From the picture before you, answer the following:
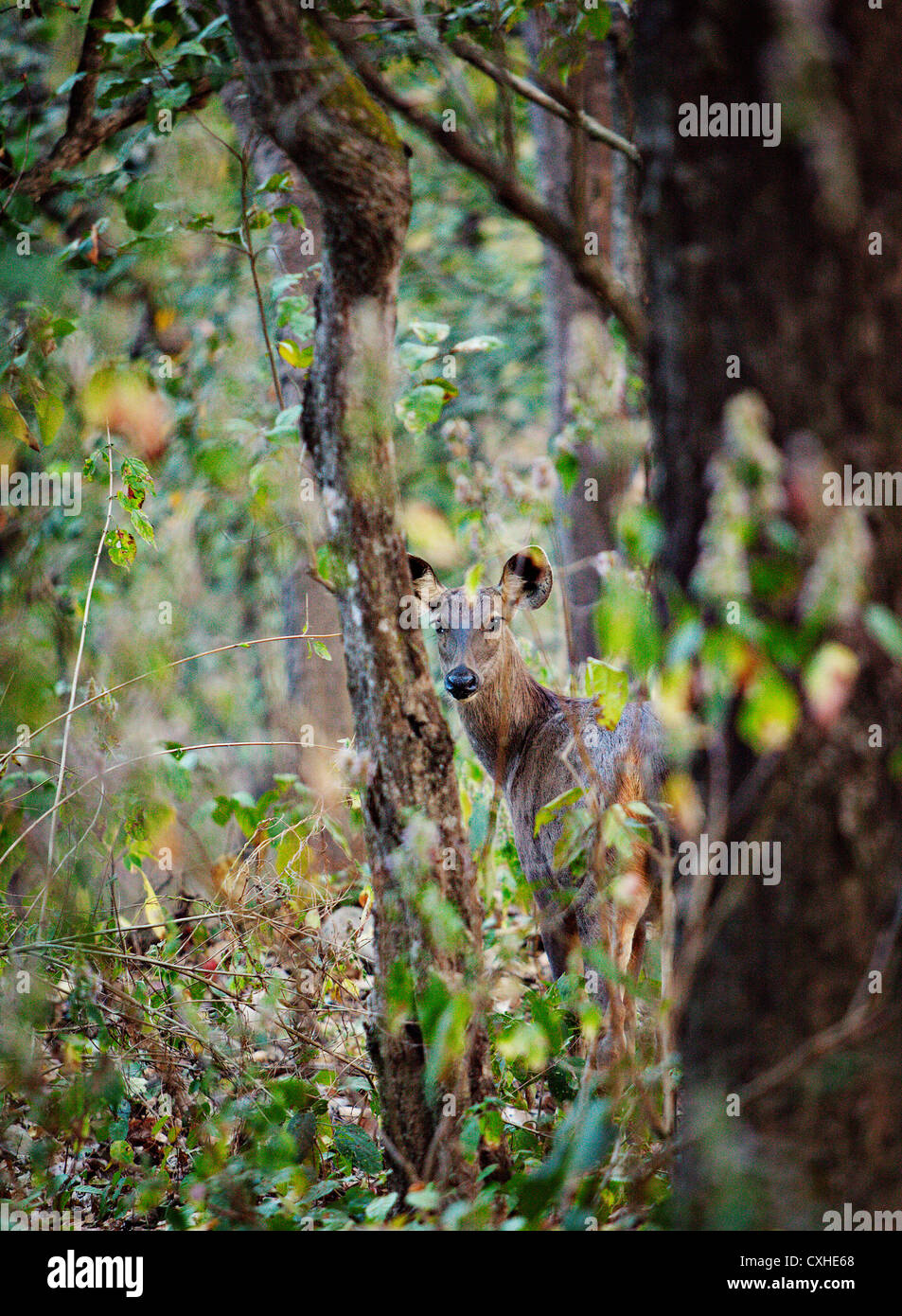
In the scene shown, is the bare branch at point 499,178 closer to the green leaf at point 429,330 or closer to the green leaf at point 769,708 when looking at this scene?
the green leaf at point 429,330

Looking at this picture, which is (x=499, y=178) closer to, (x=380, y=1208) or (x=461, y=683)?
(x=461, y=683)

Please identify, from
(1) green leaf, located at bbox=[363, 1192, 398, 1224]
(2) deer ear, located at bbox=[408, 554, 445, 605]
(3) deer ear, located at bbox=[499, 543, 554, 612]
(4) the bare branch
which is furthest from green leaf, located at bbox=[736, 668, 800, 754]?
(2) deer ear, located at bbox=[408, 554, 445, 605]

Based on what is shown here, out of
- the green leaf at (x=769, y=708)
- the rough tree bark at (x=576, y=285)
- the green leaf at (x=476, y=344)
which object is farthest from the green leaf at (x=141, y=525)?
the rough tree bark at (x=576, y=285)

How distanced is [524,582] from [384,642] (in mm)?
2389

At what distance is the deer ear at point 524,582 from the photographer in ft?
17.6

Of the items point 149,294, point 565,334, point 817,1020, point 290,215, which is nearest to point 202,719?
point 149,294

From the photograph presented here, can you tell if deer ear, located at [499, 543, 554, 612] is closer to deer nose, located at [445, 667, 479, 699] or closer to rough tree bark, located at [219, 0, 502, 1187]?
deer nose, located at [445, 667, 479, 699]

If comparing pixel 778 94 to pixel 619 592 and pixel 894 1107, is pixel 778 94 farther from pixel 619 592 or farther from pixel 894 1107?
pixel 894 1107

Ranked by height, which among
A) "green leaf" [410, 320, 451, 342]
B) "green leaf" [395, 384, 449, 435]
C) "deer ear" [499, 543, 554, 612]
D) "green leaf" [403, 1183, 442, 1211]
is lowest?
"green leaf" [403, 1183, 442, 1211]

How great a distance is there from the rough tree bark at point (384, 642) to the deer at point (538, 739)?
126 cm

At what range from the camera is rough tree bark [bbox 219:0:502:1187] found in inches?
119

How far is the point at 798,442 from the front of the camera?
231 centimetres

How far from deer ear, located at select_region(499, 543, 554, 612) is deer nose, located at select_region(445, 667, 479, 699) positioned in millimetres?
643

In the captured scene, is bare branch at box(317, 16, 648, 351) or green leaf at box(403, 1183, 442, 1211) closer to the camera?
green leaf at box(403, 1183, 442, 1211)
